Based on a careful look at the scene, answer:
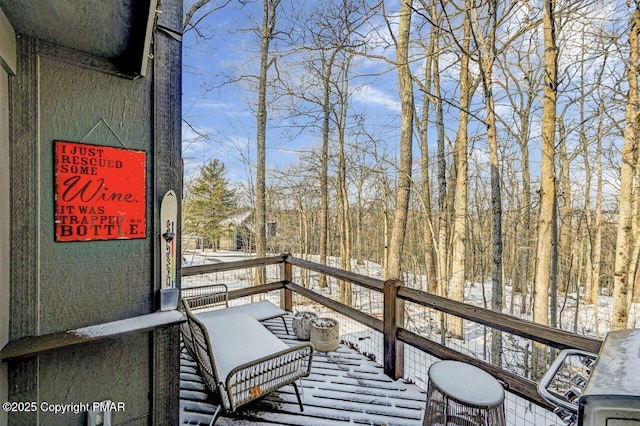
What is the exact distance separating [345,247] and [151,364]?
26.4 ft

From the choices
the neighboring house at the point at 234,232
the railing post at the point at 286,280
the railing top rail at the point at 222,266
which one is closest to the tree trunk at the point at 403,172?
the railing post at the point at 286,280

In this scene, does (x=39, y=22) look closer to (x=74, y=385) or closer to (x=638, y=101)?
(x=74, y=385)

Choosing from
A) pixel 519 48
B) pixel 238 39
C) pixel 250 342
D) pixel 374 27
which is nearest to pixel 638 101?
pixel 519 48

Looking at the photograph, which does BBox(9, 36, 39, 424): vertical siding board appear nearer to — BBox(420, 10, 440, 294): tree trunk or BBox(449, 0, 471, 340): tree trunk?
BBox(449, 0, 471, 340): tree trunk

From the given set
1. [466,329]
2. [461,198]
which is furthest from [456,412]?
[466,329]

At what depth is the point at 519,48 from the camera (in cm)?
629

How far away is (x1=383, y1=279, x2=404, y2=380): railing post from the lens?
282 centimetres

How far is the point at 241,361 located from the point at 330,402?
0.86 m

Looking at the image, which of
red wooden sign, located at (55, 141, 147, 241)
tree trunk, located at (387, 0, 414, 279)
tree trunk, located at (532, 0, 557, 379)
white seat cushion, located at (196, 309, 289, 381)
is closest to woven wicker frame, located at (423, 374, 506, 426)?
white seat cushion, located at (196, 309, 289, 381)

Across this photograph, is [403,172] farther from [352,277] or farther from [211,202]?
[211,202]

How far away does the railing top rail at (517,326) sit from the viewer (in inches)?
66.3

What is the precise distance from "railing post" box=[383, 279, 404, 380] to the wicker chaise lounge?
0.88 metres

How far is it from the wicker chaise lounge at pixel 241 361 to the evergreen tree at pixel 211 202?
16.3 metres

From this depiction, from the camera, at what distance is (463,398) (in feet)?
5.37
